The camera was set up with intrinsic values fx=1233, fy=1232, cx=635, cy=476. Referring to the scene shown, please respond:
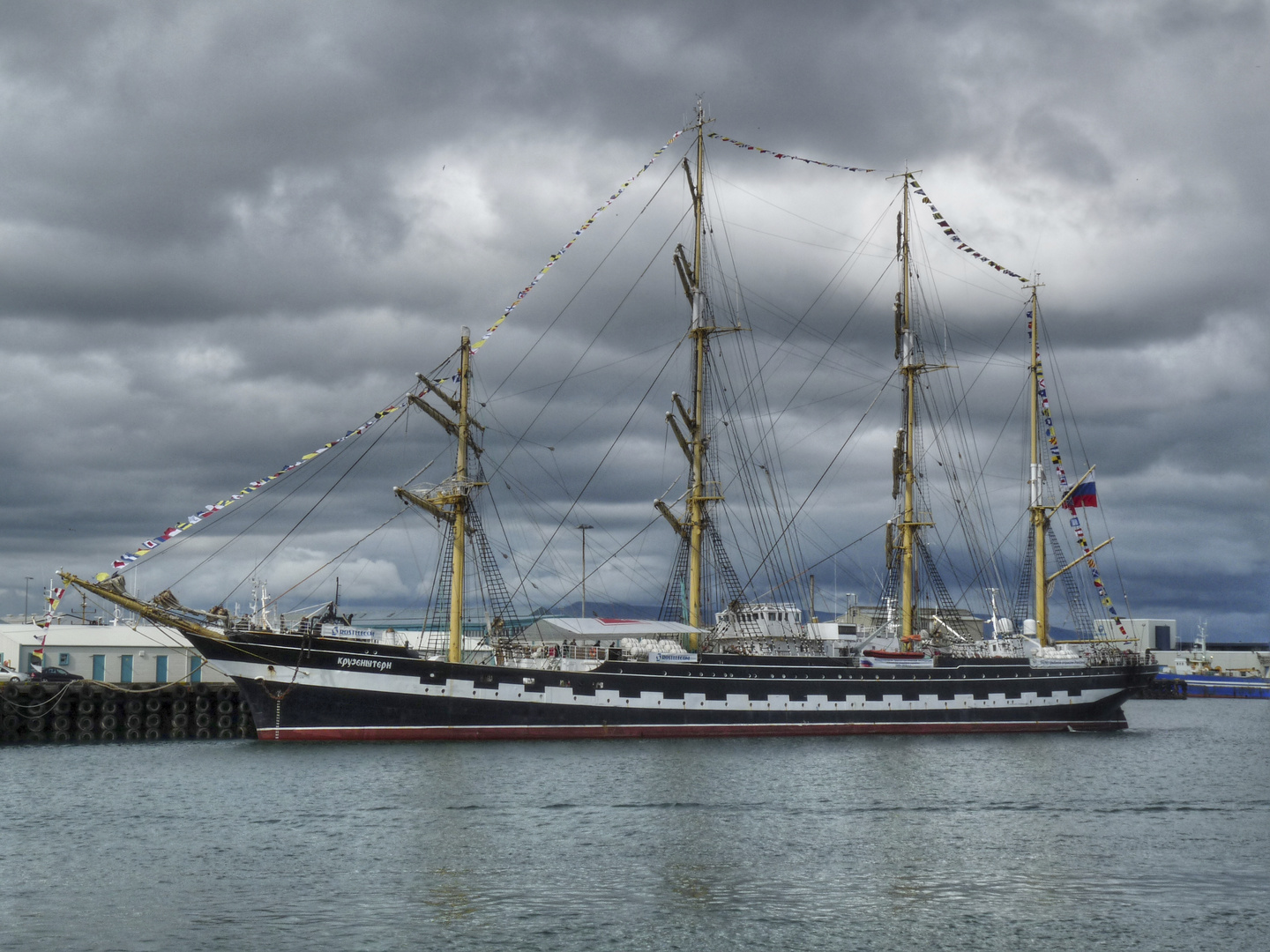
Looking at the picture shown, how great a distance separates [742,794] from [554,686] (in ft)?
56.3

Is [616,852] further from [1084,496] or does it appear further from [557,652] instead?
[1084,496]

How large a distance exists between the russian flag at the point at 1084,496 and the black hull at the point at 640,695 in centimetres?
1002

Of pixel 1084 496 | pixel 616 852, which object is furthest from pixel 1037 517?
pixel 616 852

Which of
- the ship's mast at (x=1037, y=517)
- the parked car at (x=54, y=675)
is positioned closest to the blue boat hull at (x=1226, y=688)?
the ship's mast at (x=1037, y=517)

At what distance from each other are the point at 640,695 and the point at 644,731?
1.58 metres

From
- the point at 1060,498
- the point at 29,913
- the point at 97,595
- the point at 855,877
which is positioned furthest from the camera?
the point at 1060,498

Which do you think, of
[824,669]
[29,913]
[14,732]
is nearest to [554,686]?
[824,669]

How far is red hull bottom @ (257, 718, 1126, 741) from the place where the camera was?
49188 mm

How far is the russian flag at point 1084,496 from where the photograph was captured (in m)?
73.2

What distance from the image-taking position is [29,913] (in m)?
21.8

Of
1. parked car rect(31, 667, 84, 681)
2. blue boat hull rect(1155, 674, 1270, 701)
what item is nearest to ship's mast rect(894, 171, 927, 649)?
parked car rect(31, 667, 84, 681)

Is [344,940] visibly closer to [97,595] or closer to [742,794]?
[742,794]

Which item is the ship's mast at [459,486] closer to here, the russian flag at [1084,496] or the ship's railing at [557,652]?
the ship's railing at [557,652]

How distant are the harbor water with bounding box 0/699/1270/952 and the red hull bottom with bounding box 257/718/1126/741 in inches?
61.8
